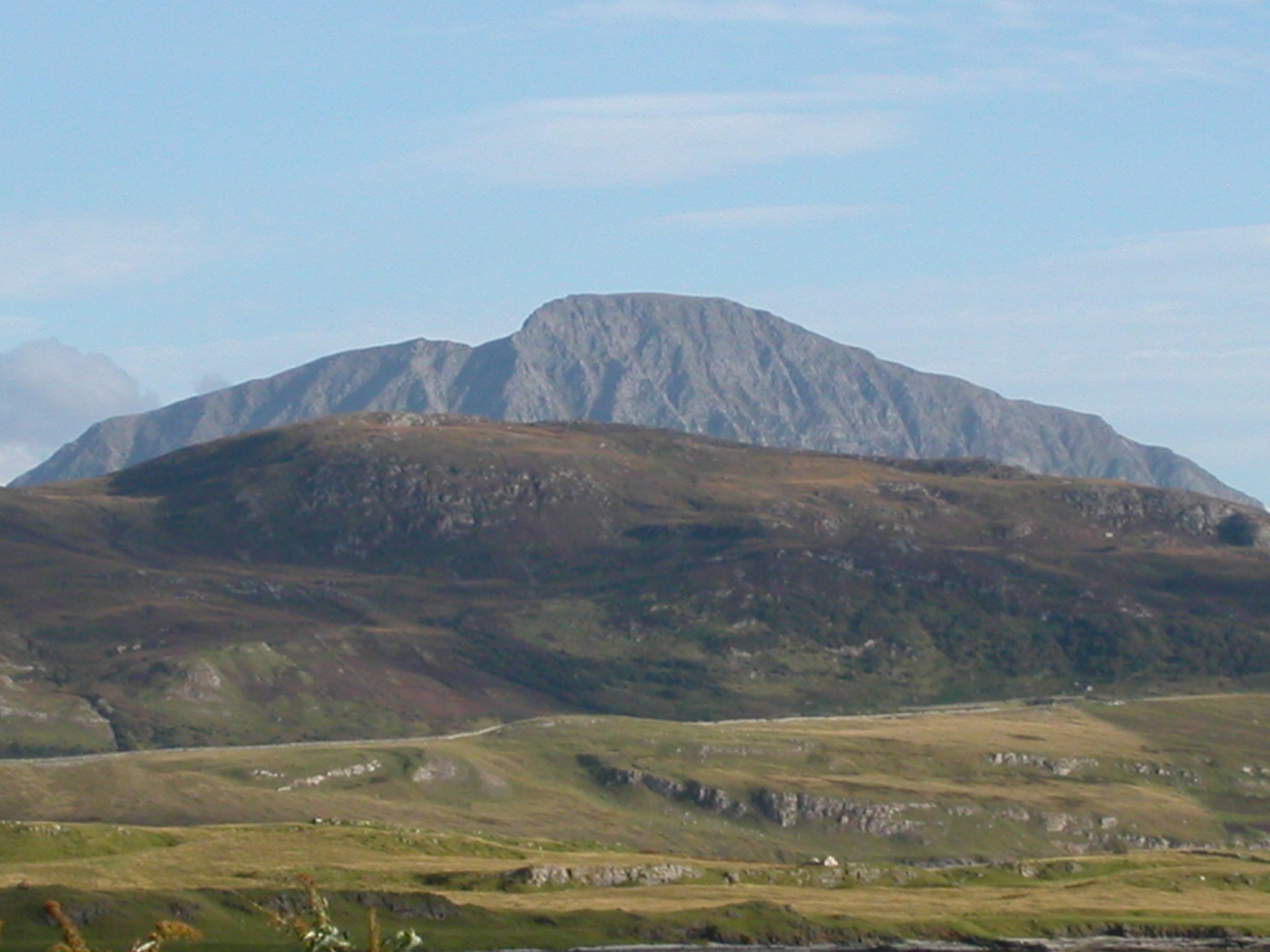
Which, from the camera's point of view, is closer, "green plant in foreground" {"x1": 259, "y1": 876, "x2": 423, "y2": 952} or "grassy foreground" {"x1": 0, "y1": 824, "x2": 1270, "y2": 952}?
"green plant in foreground" {"x1": 259, "y1": 876, "x2": 423, "y2": 952}

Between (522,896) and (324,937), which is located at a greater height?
(324,937)

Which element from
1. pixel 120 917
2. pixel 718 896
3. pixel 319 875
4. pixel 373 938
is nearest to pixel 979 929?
pixel 718 896

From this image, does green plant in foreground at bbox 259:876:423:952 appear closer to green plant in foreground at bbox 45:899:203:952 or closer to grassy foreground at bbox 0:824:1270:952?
green plant in foreground at bbox 45:899:203:952

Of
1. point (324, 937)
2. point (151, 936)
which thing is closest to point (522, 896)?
point (151, 936)

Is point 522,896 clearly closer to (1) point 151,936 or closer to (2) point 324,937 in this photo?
(1) point 151,936

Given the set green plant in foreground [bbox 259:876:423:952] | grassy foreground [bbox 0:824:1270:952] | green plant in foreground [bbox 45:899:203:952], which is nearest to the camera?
green plant in foreground [bbox 45:899:203:952]

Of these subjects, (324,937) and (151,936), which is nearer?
(324,937)

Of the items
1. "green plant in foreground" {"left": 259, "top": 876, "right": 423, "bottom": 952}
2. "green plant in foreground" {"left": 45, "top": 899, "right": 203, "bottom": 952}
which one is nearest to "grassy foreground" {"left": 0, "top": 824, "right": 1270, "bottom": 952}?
"green plant in foreground" {"left": 259, "top": 876, "right": 423, "bottom": 952}

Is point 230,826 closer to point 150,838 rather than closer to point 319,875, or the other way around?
point 150,838

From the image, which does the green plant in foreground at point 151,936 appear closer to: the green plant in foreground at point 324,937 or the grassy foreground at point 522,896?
the green plant in foreground at point 324,937

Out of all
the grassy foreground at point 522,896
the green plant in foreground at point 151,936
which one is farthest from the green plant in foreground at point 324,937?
the grassy foreground at point 522,896

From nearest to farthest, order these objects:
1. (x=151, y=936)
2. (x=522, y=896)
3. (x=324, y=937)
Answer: (x=324, y=937) < (x=151, y=936) < (x=522, y=896)

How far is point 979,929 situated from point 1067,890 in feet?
103

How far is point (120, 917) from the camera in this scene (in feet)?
435
